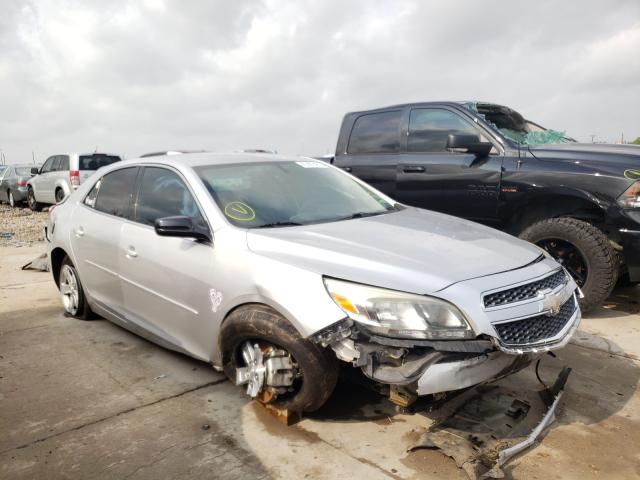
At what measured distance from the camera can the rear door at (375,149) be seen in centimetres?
578

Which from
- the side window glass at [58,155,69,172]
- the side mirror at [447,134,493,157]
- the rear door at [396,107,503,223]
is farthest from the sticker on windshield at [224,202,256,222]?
the side window glass at [58,155,69,172]

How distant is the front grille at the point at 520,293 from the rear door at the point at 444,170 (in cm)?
232

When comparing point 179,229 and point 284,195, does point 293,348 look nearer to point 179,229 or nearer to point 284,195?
point 179,229

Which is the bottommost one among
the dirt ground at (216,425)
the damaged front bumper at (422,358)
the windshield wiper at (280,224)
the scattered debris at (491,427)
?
the dirt ground at (216,425)

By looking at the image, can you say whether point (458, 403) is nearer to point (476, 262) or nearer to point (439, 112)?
point (476, 262)

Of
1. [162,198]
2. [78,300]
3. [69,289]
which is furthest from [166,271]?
[69,289]

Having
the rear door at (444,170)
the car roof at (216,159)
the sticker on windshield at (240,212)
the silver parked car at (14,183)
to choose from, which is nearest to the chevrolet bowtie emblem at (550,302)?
the sticker on windshield at (240,212)

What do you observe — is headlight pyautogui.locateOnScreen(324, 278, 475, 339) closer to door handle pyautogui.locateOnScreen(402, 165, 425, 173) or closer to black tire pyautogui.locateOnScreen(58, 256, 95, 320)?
black tire pyautogui.locateOnScreen(58, 256, 95, 320)

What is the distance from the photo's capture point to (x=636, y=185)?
4289mm

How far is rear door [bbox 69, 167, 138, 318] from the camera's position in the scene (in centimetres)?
385

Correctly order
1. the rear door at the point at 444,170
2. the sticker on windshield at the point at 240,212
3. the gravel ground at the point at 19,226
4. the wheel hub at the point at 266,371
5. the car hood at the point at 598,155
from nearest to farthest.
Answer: the wheel hub at the point at 266,371 → the sticker on windshield at the point at 240,212 → the car hood at the point at 598,155 → the rear door at the point at 444,170 → the gravel ground at the point at 19,226

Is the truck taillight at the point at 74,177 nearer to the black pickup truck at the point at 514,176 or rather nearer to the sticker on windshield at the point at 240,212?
the black pickup truck at the point at 514,176

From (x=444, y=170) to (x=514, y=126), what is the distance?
990 mm

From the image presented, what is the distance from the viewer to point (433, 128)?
555 centimetres
